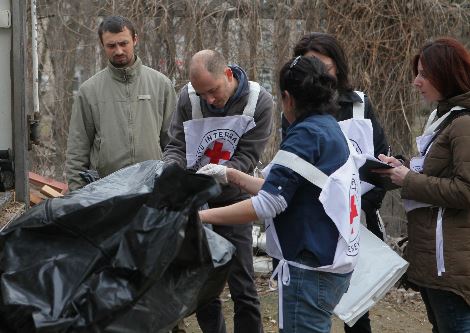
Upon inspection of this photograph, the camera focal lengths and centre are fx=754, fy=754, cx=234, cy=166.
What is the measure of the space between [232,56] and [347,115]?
9.91 feet

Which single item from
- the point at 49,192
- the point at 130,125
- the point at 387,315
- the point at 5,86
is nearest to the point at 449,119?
the point at 130,125

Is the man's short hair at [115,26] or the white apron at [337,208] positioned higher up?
the man's short hair at [115,26]

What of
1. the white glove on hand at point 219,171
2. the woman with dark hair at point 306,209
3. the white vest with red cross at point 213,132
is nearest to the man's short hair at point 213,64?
the white vest with red cross at point 213,132

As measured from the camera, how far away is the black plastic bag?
7.50 ft

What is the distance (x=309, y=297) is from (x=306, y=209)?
35 cm

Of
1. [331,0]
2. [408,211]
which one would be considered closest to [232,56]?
[331,0]

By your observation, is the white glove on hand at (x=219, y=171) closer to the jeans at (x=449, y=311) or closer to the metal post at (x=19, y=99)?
the jeans at (x=449, y=311)

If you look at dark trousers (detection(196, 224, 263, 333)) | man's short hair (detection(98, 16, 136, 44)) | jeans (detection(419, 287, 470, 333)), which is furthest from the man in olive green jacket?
jeans (detection(419, 287, 470, 333))

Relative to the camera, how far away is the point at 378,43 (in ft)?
21.3

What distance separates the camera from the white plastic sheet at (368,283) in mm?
3359

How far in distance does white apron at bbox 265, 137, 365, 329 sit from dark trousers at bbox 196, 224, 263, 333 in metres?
→ 1.05

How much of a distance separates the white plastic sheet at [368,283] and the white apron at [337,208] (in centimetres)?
41

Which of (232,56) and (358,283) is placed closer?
(358,283)

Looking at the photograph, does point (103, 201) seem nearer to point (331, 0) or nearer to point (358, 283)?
point (358, 283)
